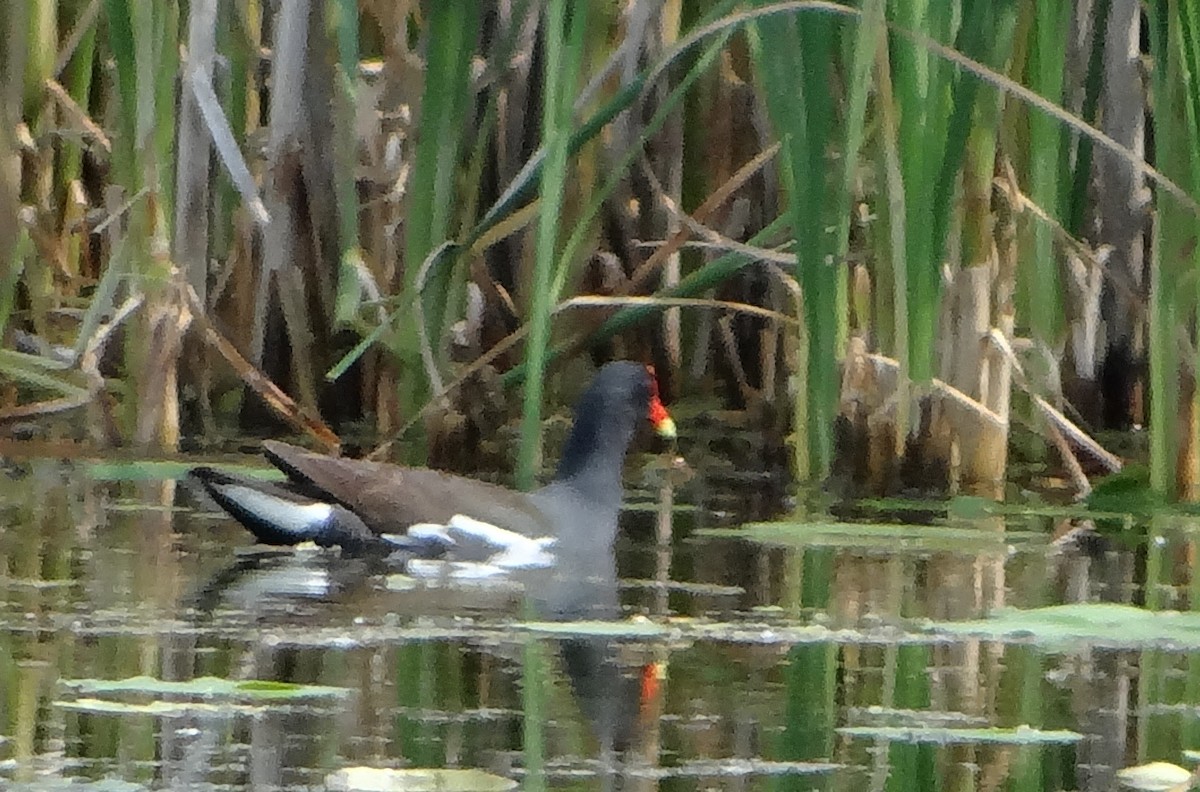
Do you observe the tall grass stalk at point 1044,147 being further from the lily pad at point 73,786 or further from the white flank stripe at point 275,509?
the lily pad at point 73,786

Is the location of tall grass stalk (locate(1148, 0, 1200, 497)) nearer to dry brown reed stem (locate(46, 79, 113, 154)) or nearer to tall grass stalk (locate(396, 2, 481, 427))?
tall grass stalk (locate(396, 2, 481, 427))

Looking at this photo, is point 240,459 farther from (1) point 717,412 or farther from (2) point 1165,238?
(2) point 1165,238

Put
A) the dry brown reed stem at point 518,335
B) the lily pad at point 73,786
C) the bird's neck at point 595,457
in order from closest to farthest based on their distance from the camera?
the lily pad at point 73,786
the bird's neck at point 595,457
the dry brown reed stem at point 518,335

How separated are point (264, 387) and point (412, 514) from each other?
1.31 meters

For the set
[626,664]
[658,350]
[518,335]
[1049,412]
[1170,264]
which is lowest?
[626,664]

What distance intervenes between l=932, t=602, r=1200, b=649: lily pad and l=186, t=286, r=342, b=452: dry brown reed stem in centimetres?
320

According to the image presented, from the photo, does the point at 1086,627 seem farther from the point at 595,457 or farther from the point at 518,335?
the point at 518,335

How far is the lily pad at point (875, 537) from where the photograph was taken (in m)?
7.09

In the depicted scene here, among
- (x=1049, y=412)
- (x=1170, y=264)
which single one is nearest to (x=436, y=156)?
(x=1049, y=412)

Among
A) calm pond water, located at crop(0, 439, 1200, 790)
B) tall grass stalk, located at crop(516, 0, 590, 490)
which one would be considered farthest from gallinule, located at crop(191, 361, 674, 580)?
tall grass stalk, located at crop(516, 0, 590, 490)

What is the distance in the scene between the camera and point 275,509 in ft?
23.9

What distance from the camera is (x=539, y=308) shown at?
7.09 metres

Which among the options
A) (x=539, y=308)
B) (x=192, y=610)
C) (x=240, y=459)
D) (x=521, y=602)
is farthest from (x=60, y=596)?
(x=240, y=459)

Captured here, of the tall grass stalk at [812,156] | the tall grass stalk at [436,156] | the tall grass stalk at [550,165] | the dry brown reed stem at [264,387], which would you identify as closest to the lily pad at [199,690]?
the tall grass stalk at [550,165]
